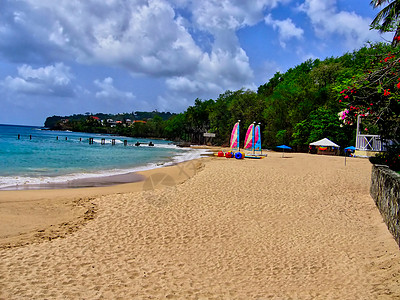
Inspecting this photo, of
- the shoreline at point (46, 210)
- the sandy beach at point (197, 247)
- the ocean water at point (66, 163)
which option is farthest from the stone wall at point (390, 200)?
the ocean water at point (66, 163)

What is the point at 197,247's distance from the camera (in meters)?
5.95

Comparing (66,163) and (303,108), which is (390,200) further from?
(303,108)

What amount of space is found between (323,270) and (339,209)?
4.20 m

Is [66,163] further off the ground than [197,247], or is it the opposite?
[66,163]

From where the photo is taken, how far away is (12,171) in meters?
17.6

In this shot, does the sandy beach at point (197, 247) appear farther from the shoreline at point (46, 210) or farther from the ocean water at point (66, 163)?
the ocean water at point (66, 163)

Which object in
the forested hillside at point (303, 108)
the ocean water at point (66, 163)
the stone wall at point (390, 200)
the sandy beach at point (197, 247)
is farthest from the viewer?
the forested hillside at point (303, 108)

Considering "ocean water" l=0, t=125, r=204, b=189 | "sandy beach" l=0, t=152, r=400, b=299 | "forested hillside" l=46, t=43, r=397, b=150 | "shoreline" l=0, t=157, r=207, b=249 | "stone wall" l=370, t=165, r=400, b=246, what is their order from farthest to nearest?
"forested hillside" l=46, t=43, r=397, b=150
"ocean water" l=0, t=125, r=204, b=189
"shoreline" l=0, t=157, r=207, b=249
"stone wall" l=370, t=165, r=400, b=246
"sandy beach" l=0, t=152, r=400, b=299

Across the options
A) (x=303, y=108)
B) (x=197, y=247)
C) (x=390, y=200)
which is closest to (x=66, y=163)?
(x=197, y=247)

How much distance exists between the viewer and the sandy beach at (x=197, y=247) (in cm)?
429

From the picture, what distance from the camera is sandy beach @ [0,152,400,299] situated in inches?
169

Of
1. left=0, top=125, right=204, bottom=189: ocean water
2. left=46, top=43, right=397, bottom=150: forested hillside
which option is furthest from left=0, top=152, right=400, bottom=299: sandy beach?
left=0, top=125, right=204, bottom=189: ocean water

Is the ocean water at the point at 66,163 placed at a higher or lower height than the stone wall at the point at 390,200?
lower

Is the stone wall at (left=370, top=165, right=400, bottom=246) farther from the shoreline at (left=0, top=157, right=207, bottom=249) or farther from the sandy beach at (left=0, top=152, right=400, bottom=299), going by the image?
the shoreline at (left=0, top=157, right=207, bottom=249)
